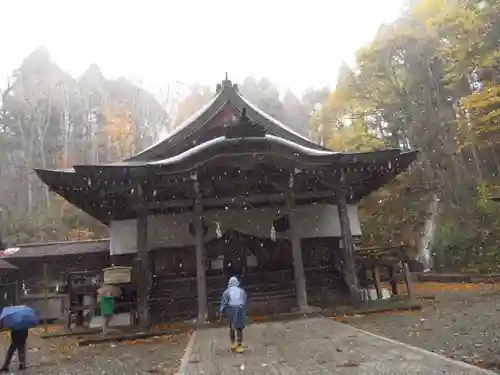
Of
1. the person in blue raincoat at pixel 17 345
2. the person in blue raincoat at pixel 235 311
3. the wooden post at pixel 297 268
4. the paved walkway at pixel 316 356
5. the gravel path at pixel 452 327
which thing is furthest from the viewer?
the wooden post at pixel 297 268

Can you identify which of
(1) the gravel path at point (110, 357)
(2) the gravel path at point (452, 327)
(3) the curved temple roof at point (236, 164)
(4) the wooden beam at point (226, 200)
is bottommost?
(1) the gravel path at point (110, 357)

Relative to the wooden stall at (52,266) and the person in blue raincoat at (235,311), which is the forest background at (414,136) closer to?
the wooden stall at (52,266)

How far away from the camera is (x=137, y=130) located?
4034 centimetres

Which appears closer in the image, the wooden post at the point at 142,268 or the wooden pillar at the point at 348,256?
the wooden post at the point at 142,268

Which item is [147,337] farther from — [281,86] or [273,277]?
[281,86]

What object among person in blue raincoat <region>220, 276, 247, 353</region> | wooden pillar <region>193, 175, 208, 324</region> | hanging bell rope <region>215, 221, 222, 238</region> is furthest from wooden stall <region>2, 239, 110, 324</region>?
person in blue raincoat <region>220, 276, 247, 353</region>

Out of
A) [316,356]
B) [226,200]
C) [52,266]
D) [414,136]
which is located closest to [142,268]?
[226,200]

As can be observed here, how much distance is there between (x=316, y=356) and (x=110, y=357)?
428 centimetres

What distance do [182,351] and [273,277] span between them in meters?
6.69

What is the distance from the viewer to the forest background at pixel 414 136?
2031 cm

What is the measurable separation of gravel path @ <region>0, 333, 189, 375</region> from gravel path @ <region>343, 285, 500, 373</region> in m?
3.97

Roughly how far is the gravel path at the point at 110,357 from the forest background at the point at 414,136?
16.7m

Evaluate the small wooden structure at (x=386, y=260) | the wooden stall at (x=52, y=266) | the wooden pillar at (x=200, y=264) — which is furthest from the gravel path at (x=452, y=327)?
the wooden stall at (x=52, y=266)

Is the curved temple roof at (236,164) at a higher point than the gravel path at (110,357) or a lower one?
higher
